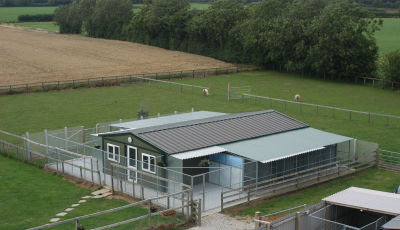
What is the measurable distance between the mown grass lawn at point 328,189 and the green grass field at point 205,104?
6.40 meters

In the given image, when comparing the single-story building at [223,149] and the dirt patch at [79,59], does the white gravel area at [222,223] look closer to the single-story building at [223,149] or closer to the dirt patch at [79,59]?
the single-story building at [223,149]

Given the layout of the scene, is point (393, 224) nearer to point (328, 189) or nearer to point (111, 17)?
point (328, 189)

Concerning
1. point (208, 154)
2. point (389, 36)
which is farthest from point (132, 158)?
point (389, 36)

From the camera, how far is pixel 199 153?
1048 inches

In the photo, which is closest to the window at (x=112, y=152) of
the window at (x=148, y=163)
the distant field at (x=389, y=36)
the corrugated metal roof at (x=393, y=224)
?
the window at (x=148, y=163)

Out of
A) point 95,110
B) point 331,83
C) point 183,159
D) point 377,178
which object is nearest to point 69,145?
point 183,159

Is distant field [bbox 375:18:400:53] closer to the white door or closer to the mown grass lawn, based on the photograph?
the mown grass lawn

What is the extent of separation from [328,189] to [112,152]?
11433 millimetres

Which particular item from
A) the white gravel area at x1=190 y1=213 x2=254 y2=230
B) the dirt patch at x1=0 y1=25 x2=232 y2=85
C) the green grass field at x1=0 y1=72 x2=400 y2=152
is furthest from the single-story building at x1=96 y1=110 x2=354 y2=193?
the dirt patch at x1=0 y1=25 x2=232 y2=85

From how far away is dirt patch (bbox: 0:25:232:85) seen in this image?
229 ft

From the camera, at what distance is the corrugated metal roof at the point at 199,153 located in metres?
25.9

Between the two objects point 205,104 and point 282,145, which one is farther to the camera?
point 205,104

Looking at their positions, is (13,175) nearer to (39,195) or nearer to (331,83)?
(39,195)

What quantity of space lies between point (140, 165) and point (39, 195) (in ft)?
16.5
